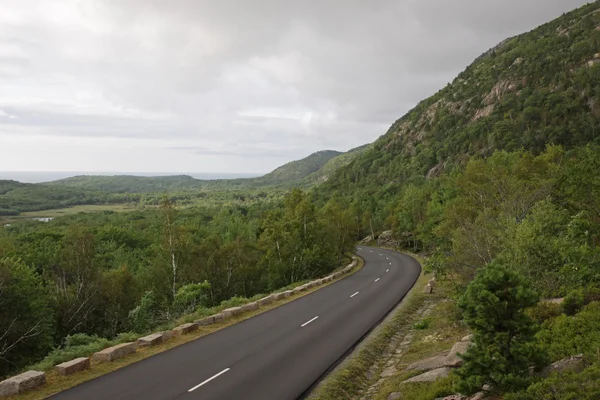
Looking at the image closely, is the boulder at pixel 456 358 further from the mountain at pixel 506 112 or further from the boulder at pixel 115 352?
the mountain at pixel 506 112

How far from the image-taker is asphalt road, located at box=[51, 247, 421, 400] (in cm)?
1010

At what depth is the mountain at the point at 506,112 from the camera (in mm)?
98812

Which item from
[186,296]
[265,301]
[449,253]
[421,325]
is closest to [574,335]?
[421,325]

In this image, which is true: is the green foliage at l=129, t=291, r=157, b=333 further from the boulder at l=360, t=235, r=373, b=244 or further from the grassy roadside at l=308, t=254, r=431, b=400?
the boulder at l=360, t=235, r=373, b=244

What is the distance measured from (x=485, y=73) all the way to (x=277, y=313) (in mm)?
166926

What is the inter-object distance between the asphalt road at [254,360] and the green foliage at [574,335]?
5936mm

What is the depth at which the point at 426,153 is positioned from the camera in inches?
5241

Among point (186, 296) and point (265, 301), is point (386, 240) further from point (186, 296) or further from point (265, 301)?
point (265, 301)

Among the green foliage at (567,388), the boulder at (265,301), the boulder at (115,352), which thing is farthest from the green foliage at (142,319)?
the green foliage at (567,388)

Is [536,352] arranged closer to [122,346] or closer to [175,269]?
[122,346]

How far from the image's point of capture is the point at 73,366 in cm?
1109

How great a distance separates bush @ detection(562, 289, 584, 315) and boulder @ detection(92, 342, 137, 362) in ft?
42.5

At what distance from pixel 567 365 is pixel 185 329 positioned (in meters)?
12.6

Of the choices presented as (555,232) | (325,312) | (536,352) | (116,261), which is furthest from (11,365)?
(116,261)
